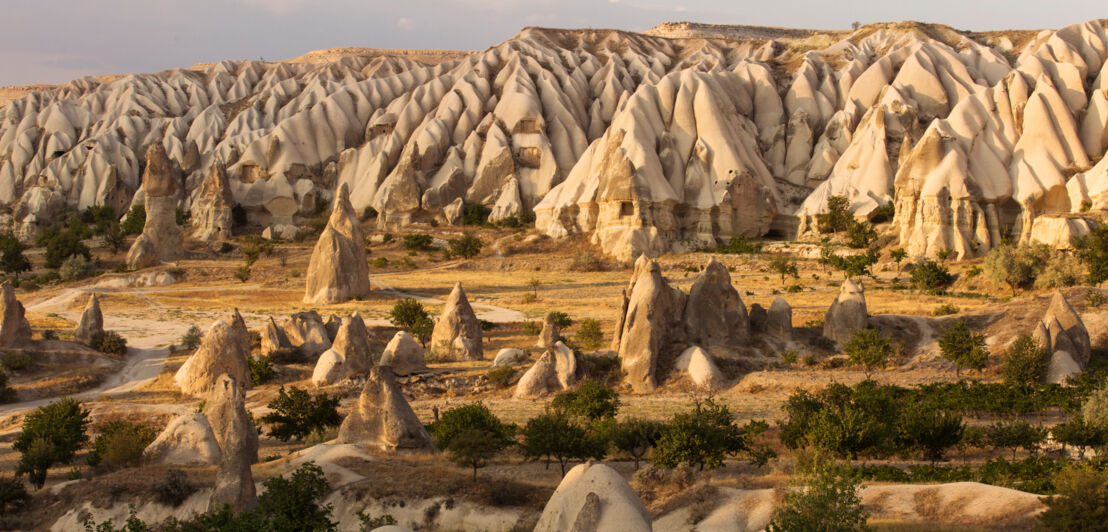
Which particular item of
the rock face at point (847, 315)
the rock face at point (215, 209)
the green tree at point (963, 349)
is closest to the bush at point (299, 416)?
the rock face at point (847, 315)

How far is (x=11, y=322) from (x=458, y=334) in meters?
13.9

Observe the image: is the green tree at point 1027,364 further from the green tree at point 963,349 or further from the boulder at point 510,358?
the boulder at point 510,358

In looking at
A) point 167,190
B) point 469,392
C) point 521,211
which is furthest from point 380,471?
point 521,211

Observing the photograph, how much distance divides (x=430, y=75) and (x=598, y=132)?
23.5 metres

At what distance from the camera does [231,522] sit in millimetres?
9078

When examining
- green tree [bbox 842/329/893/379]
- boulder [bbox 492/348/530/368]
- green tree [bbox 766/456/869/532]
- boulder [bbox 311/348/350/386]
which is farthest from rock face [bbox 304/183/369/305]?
green tree [bbox 766/456/869/532]

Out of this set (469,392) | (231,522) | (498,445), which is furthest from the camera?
(469,392)

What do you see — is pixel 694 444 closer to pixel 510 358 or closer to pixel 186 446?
pixel 186 446

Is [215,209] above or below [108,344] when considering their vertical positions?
above

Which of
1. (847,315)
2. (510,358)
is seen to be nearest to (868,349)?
(847,315)

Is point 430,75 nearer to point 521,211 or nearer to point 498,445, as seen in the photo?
point 521,211

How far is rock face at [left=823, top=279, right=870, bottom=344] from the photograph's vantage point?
952 inches

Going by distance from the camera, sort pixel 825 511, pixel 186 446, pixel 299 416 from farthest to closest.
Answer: pixel 299 416
pixel 186 446
pixel 825 511

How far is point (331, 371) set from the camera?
21516 millimetres
